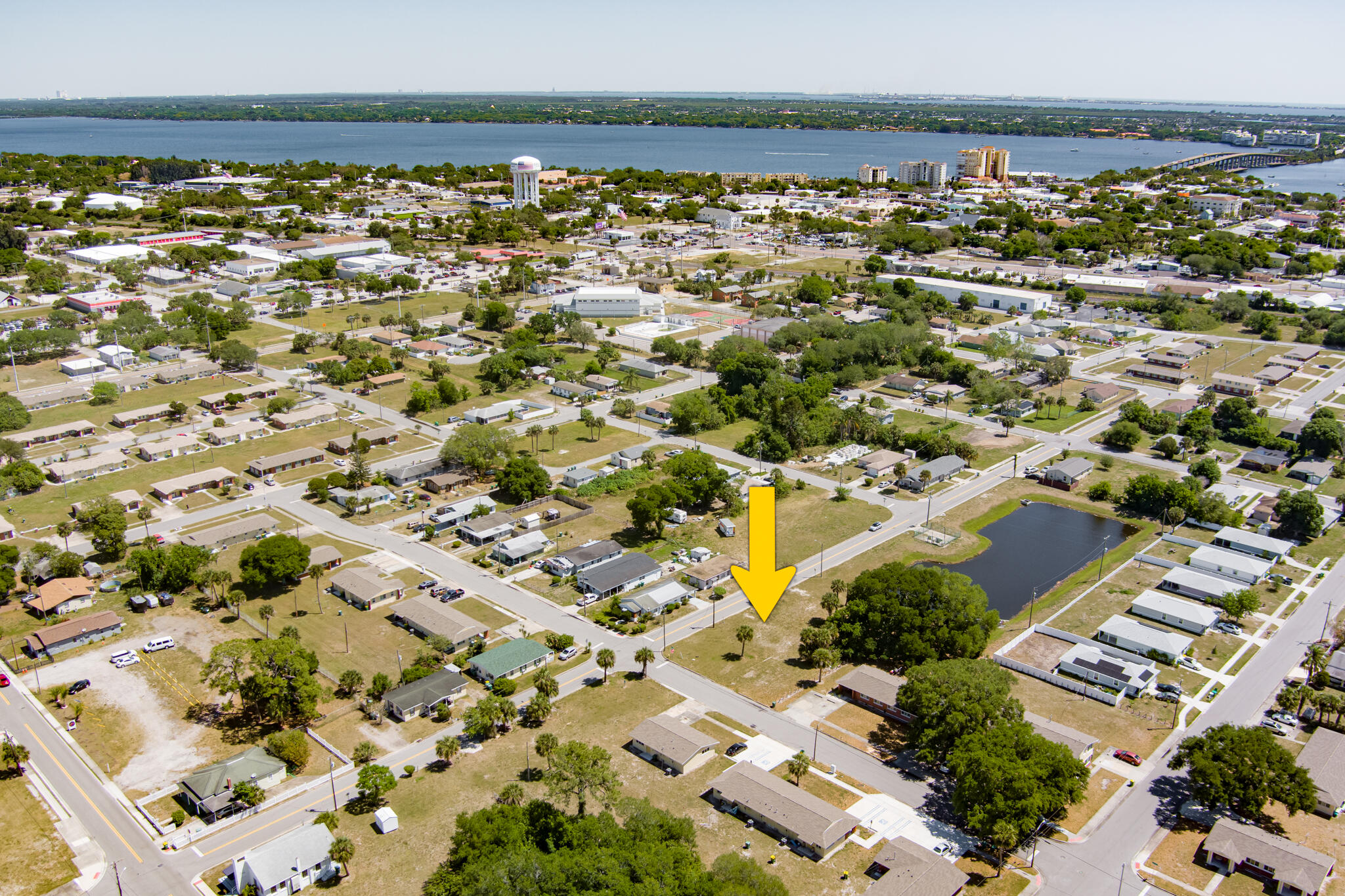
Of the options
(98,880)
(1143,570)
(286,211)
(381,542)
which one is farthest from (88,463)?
(286,211)

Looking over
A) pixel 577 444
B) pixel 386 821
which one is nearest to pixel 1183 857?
pixel 386 821

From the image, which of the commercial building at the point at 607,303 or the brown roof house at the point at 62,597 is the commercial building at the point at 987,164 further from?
the brown roof house at the point at 62,597

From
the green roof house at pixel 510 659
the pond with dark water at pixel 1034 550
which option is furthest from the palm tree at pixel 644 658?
the pond with dark water at pixel 1034 550

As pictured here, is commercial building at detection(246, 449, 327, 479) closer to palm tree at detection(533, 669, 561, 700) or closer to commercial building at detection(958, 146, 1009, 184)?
palm tree at detection(533, 669, 561, 700)

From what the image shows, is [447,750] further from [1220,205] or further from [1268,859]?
[1220,205]

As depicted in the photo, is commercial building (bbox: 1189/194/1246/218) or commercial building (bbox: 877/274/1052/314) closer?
commercial building (bbox: 877/274/1052/314)

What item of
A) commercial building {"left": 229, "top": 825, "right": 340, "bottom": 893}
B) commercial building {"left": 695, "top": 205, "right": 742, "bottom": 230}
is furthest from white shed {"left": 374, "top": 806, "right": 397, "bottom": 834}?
commercial building {"left": 695, "top": 205, "right": 742, "bottom": 230}
